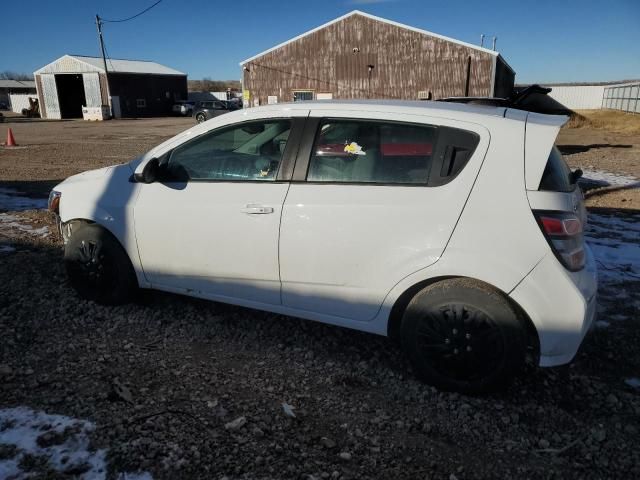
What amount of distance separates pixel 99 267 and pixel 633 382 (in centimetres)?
401

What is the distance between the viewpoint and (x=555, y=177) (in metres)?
2.76

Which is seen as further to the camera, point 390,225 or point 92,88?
point 92,88

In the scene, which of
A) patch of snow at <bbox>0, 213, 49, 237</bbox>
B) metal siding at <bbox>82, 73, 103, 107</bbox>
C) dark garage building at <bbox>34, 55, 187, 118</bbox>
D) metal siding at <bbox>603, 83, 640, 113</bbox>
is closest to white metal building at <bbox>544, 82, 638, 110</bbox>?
metal siding at <bbox>603, 83, 640, 113</bbox>

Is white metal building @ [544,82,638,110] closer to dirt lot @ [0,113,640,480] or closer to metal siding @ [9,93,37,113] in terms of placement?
metal siding @ [9,93,37,113]

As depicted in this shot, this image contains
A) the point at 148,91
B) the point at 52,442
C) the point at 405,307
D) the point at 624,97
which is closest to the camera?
the point at 52,442

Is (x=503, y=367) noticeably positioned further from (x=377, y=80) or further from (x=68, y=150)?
(x=377, y=80)

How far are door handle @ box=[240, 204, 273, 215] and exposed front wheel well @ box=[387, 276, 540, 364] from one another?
1.02 metres

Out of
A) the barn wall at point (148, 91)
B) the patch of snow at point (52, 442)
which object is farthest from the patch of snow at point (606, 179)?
the barn wall at point (148, 91)

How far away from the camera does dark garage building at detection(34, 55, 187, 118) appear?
44219 millimetres

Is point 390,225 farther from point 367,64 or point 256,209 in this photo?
point 367,64

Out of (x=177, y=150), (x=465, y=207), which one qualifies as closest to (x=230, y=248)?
(x=177, y=150)

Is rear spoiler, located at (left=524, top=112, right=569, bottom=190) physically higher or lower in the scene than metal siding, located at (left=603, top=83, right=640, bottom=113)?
lower

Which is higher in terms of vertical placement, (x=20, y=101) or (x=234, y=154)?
(x=20, y=101)

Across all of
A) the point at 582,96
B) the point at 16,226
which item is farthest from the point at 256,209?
the point at 582,96
